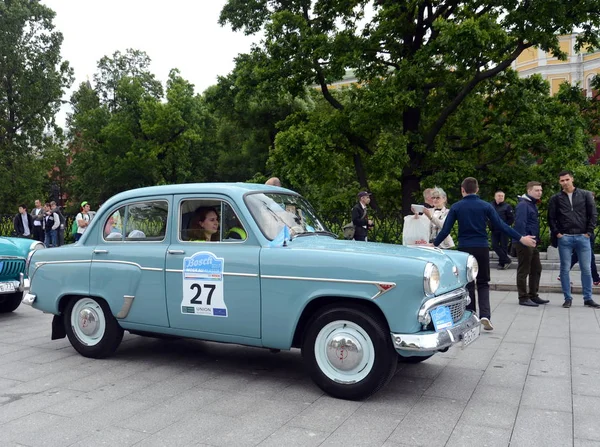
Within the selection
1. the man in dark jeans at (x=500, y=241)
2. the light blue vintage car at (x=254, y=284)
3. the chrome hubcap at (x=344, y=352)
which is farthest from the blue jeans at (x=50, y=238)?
the chrome hubcap at (x=344, y=352)

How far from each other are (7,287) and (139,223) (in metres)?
3.55

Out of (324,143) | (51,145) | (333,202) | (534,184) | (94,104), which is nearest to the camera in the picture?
(534,184)

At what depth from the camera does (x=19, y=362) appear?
597 cm

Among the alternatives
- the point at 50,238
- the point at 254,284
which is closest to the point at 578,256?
the point at 254,284

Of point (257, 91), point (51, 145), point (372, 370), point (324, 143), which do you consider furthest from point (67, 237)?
point (51, 145)

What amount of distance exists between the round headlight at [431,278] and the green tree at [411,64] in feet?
41.5

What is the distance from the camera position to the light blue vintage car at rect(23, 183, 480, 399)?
449 centimetres

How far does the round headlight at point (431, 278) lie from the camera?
437 cm

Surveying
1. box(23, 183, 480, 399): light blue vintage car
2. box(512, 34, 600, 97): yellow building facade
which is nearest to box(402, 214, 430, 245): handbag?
box(23, 183, 480, 399): light blue vintage car

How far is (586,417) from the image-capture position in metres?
4.17

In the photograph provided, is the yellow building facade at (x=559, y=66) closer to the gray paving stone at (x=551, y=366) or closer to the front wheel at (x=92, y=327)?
the gray paving stone at (x=551, y=366)

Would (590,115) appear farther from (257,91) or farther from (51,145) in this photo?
(51,145)

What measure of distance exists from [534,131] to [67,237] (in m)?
17.9

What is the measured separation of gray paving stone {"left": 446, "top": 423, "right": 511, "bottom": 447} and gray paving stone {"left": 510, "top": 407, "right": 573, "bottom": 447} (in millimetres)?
67
